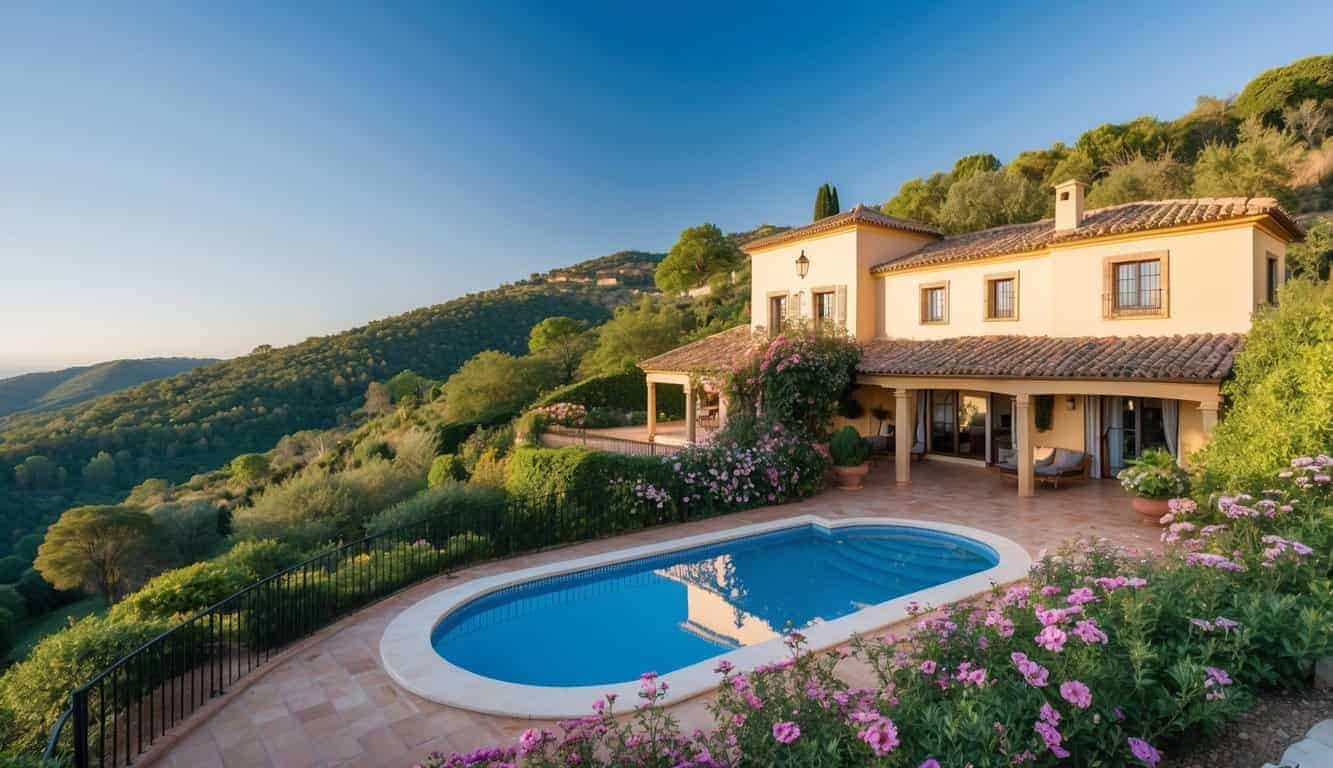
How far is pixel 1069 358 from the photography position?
12289 millimetres

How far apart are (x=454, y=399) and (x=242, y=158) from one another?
1704cm

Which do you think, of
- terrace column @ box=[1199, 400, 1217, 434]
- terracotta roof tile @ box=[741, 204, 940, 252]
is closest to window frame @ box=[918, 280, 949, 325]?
terracotta roof tile @ box=[741, 204, 940, 252]

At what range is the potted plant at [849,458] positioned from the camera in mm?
14320

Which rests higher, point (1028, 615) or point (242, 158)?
point (242, 158)

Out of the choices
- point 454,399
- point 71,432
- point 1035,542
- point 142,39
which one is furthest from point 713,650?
point 71,432

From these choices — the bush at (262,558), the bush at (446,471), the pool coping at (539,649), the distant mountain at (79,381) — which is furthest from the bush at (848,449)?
the distant mountain at (79,381)

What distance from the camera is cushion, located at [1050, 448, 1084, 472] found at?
13.8 meters

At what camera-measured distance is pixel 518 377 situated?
116 feet

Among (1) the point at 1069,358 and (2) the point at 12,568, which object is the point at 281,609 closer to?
(1) the point at 1069,358

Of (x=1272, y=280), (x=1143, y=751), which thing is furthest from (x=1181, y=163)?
(x=1143, y=751)

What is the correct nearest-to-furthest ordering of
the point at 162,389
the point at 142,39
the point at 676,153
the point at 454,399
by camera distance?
1. the point at 142,39
2. the point at 676,153
3. the point at 454,399
4. the point at 162,389

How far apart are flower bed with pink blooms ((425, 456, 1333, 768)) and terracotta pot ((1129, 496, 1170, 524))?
6462mm

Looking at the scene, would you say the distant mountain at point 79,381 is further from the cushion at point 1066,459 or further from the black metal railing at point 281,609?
the cushion at point 1066,459

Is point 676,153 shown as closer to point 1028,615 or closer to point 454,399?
point 454,399
